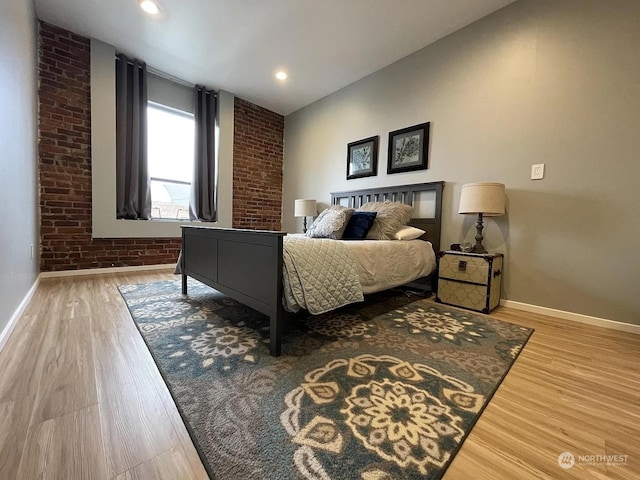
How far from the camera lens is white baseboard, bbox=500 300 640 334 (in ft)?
5.91

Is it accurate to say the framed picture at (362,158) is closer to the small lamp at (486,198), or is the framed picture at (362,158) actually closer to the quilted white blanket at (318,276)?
the small lamp at (486,198)

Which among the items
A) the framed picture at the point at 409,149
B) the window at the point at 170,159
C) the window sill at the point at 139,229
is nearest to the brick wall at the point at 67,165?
the window sill at the point at 139,229

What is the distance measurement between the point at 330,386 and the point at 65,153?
3816 millimetres

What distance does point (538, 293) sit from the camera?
2160mm

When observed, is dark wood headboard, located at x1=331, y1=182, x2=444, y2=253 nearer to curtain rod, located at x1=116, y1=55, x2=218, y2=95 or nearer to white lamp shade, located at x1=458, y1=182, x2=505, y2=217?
white lamp shade, located at x1=458, y1=182, x2=505, y2=217

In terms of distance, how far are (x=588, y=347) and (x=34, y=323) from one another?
3460mm

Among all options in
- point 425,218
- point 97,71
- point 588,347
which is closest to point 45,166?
point 97,71

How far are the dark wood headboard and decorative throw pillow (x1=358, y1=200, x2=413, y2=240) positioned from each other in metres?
0.25

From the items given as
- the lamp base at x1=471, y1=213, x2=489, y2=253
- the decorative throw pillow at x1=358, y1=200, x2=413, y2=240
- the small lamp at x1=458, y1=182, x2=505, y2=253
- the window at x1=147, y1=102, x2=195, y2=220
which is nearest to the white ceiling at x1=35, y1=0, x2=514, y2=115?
the window at x1=147, y1=102, x2=195, y2=220

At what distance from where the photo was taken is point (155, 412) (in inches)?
36.3

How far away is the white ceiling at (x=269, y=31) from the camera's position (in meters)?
2.32

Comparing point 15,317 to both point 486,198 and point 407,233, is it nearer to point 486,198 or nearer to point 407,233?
point 407,233

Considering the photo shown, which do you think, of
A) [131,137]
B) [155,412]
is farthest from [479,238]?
[131,137]

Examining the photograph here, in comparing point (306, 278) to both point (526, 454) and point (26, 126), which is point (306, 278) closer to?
point (526, 454)
